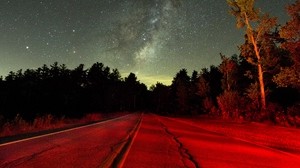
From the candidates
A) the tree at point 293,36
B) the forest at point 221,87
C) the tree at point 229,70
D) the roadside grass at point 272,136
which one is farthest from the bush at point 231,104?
the roadside grass at point 272,136

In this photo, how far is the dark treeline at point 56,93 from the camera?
77.9m

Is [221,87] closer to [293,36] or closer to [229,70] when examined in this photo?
[229,70]

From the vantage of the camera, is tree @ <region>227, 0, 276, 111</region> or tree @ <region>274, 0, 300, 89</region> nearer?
tree @ <region>274, 0, 300, 89</region>

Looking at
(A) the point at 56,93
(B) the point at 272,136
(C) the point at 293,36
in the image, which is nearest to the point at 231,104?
(C) the point at 293,36

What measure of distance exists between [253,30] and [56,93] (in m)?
57.8

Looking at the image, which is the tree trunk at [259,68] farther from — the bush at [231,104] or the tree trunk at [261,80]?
the bush at [231,104]

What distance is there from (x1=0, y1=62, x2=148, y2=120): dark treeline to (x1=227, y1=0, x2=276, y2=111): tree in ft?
124

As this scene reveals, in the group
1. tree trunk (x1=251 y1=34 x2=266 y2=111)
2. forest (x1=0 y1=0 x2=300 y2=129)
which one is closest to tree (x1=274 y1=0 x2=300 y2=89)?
forest (x1=0 y1=0 x2=300 y2=129)

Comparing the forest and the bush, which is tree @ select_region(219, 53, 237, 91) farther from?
the bush

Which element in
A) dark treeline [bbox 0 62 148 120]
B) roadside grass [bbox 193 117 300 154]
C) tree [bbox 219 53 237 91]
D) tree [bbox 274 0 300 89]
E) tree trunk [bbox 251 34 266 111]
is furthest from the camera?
dark treeline [bbox 0 62 148 120]

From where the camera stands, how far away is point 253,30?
3912 cm

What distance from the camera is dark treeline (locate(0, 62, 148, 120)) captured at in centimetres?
7794

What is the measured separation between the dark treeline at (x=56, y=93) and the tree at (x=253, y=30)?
37.8 m

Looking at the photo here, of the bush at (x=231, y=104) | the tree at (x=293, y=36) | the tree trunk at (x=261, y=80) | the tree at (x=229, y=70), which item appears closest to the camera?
the tree at (x=293, y=36)
